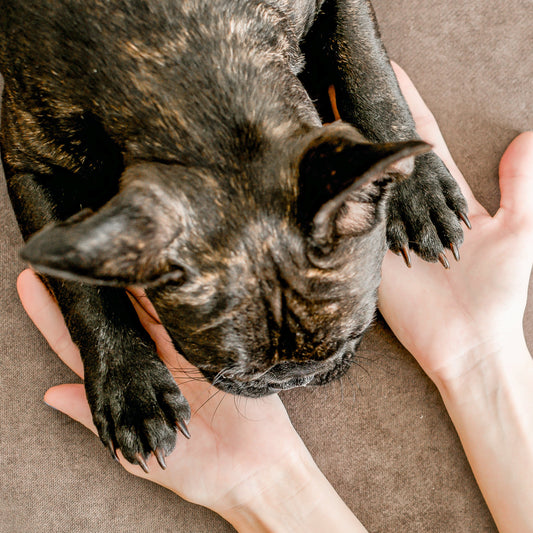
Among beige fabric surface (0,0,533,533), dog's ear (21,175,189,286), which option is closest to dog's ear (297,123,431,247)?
dog's ear (21,175,189,286)

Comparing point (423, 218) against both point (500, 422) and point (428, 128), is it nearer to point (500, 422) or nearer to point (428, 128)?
point (428, 128)

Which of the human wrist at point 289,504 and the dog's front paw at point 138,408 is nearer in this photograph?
the dog's front paw at point 138,408

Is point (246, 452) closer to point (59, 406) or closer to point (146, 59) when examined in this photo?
point (59, 406)

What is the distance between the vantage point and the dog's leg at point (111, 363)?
1.54 m

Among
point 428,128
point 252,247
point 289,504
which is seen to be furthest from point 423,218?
point 289,504

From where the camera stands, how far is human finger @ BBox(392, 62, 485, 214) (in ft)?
6.13

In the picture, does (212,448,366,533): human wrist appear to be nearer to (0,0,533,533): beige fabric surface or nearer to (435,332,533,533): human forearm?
(0,0,533,533): beige fabric surface

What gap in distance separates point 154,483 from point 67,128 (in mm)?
1281

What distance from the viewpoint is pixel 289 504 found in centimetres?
186

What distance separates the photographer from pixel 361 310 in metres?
1.15

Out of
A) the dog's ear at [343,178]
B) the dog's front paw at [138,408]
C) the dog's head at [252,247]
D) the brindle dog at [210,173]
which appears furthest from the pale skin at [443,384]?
the dog's ear at [343,178]

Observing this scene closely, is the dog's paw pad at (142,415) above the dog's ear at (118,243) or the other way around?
the other way around

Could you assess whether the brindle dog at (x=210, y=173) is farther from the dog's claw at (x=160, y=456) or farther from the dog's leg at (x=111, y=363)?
the dog's claw at (x=160, y=456)

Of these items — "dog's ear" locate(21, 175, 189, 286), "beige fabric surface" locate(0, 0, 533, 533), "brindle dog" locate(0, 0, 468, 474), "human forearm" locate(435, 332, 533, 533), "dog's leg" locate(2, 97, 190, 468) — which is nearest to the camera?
"dog's ear" locate(21, 175, 189, 286)
